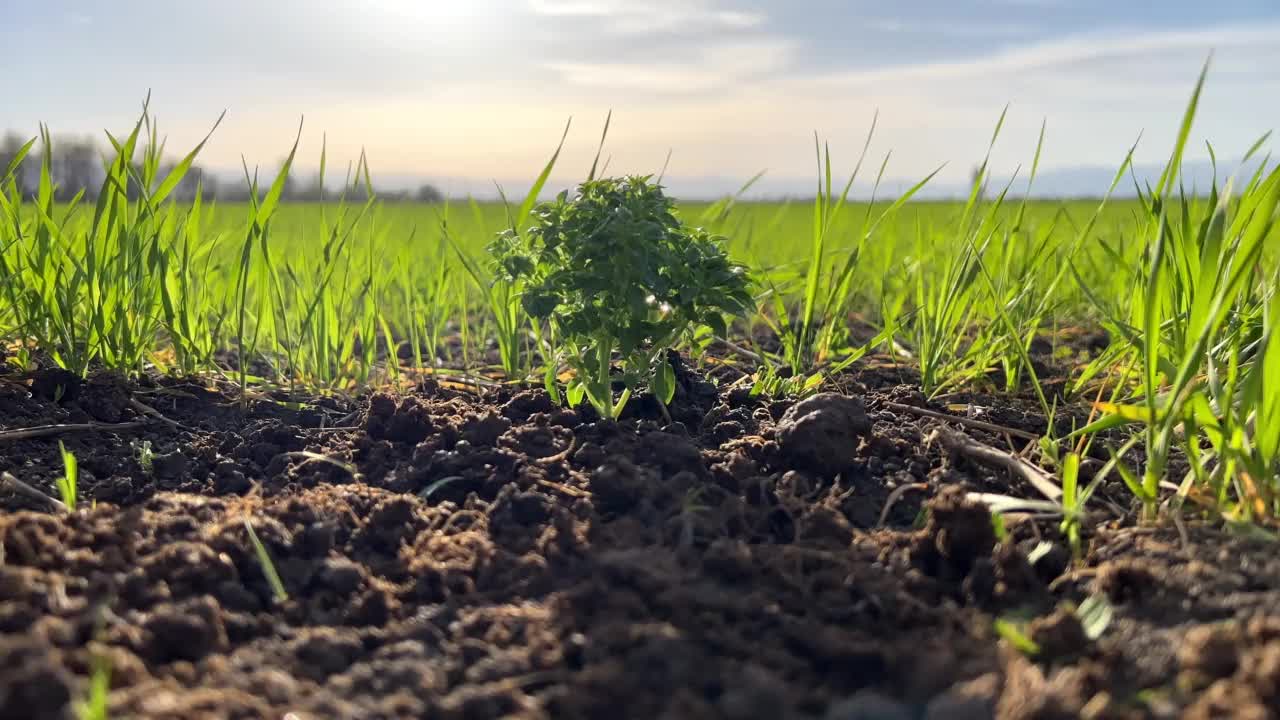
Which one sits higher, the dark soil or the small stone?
the small stone

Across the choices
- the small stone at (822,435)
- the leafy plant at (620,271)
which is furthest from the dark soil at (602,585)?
the leafy plant at (620,271)

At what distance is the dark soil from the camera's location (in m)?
1.06

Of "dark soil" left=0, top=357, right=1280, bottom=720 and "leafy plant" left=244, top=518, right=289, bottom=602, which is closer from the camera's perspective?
"dark soil" left=0, top=357, right=1280, bottom=720

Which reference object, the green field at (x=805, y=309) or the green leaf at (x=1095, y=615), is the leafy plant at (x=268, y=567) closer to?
the green field at (x=805, y=309)

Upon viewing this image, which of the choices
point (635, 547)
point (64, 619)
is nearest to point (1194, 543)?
point (635, 547)

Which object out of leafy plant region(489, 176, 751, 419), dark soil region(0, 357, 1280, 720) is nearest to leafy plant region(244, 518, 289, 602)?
dark soil region(0, 357, 1280, 720)

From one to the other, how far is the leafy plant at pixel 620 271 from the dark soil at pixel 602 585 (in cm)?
21

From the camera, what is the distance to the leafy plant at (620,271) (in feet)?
5.48

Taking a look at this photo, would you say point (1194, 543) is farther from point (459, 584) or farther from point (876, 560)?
point (459, 584)

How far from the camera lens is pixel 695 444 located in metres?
1.80

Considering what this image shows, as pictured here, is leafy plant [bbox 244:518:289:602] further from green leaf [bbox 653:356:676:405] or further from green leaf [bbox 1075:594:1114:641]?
green leaf [bbox 1075:594:1114:641]

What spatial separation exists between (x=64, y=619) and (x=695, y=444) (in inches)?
42.2

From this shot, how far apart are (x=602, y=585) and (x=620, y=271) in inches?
24.8

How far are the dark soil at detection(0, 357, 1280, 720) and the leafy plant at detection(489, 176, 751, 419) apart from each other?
0.21 metres
